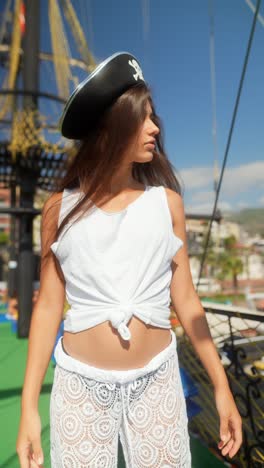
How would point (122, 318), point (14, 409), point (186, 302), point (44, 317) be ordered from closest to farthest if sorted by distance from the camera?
point (122, 318), point (44, 317), point (186, 302), point (14, 409)

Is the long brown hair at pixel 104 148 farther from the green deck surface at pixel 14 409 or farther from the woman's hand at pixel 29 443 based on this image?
the green deck surface at pixel 14 409

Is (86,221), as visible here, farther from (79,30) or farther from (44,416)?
(79,30)

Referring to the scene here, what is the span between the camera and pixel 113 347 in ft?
3.46

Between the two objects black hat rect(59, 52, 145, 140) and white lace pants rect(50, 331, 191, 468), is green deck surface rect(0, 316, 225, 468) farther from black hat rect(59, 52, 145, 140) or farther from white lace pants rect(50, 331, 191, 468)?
black hat rect(59, 52, 145, 140)

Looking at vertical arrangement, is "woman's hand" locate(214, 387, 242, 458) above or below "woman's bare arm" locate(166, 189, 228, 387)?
below

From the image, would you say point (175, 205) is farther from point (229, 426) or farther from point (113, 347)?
point (229, 426)

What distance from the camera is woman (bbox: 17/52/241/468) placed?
3.39 ft

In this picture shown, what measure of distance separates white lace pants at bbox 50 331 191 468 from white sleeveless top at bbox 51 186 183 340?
126 mm

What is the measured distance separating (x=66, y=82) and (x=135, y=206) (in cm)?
1361

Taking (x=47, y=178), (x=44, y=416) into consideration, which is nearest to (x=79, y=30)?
(x=47, y=178)

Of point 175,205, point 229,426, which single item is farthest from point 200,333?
point 175,205

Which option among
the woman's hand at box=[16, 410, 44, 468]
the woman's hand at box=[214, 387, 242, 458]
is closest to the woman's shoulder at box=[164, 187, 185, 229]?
the woman's hand at box=[214, 387, 242, 458]

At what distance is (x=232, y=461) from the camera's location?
241 cm

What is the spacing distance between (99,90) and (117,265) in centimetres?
53
